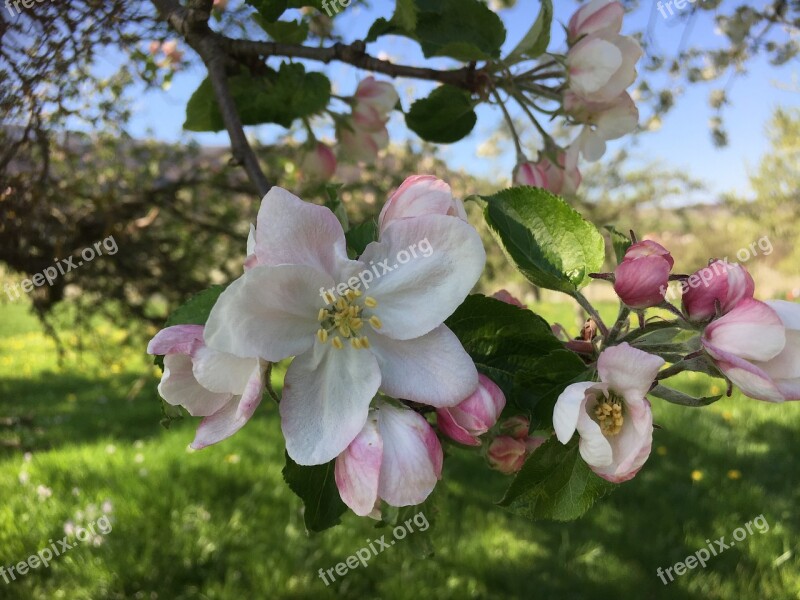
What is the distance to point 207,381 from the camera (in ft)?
1.89

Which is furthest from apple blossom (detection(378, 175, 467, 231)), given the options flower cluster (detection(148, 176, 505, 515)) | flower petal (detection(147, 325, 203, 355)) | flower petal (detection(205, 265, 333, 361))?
flower petal (detection(147, 325, 203, 355))

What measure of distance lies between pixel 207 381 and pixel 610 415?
0.37 meters

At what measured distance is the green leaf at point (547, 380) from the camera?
2.11 feet

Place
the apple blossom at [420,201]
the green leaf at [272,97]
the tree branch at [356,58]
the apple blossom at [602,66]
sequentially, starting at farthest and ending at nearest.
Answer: the green leaf at [272,97] → the tree branch at [356,58] → the apple blossom at [602,66] → the apple blossom at [420,201]

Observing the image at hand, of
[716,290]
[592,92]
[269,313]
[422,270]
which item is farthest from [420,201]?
[592,92]

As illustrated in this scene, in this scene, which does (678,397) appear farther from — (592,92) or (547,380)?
(592,92)

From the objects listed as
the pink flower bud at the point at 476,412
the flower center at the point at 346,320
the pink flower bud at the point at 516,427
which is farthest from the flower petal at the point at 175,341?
the pink flower bud at the point at 516,427

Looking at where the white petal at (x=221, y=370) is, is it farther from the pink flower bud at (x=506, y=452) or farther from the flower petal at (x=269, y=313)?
the pink flower bud at (x=506, y=452)

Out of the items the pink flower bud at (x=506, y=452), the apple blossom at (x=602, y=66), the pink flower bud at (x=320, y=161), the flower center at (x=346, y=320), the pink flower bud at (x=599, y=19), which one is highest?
the pink flower bud at (x=599, y=19)

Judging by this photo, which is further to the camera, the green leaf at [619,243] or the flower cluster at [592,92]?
the flower cluster at [592,92]

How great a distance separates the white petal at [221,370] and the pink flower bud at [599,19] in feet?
2.60

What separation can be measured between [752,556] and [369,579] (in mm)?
1548

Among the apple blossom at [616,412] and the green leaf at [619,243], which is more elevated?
the green leaf at [619,243]

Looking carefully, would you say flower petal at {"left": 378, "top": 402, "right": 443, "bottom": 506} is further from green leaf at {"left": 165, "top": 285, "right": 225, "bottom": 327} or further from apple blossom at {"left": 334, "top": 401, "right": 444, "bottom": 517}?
Result: green leaf at {"left": 165, "top": 285, "right": 225, "bottom": 327}
